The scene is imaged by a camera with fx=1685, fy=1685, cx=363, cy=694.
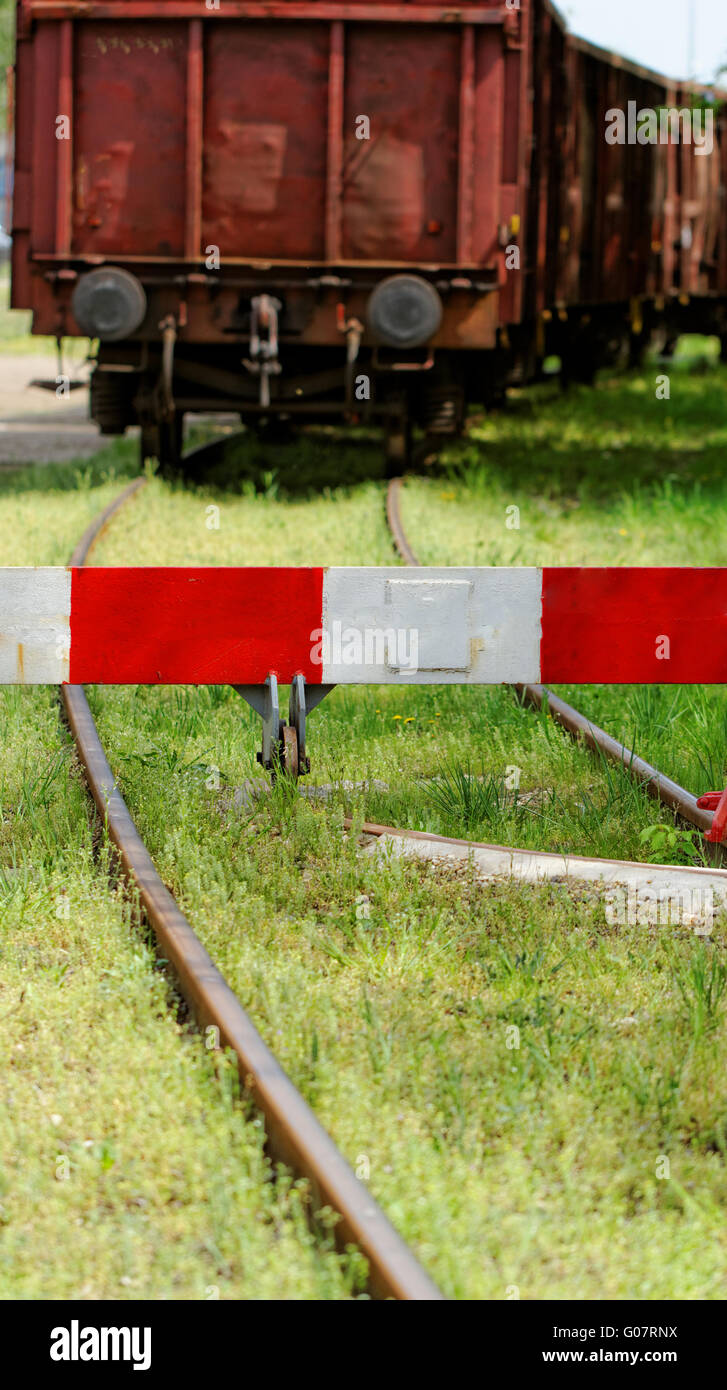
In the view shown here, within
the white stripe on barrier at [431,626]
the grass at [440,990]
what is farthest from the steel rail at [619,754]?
the white stripe on barrier at [431,626]

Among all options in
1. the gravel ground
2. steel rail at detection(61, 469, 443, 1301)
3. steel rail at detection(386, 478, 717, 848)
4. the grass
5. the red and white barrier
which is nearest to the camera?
steel rail at detection(61, 469, 443, 1301)

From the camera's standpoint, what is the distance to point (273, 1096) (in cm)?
293

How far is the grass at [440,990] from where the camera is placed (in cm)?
270

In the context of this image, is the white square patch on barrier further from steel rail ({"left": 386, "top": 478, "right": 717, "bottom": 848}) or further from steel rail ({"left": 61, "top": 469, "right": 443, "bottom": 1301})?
steel rail ({"left": 61, "top": 469, "right": 443, "bottom": 1301})

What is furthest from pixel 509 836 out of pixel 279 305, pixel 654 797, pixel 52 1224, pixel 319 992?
pixel 279 305

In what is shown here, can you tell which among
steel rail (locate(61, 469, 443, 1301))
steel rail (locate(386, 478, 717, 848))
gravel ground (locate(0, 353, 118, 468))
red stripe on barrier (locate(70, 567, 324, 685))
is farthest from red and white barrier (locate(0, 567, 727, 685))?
gravel ground (locate(0, 353, 118, 468))

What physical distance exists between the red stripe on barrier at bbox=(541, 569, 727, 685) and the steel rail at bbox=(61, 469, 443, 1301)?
1407mm

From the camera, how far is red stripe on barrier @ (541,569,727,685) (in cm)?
502

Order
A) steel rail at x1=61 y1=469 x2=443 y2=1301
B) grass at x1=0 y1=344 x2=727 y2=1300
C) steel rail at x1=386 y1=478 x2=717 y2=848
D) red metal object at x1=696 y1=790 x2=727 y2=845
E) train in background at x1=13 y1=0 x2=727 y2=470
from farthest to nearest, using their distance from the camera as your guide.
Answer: train in background at x1=13 y1=0 x2=727 y2=470, steel rail at x1=386 y1=478 x2=717 y2=848, red metal object at x1=696 y1=790 x2=727 y2=845, grass at x1=0 y1=344 x2=727 y2=1300, steel rail at x1=61 y1=469 x2=443 y2=1301

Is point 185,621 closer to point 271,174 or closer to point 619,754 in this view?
point 619,754

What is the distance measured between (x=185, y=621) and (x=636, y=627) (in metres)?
1.34

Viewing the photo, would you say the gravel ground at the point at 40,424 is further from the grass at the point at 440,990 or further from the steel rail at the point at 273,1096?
the steel rail at the point at 273,1096

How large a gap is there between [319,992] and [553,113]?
40.2 ft

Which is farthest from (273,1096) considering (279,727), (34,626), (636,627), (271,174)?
(271,174)
